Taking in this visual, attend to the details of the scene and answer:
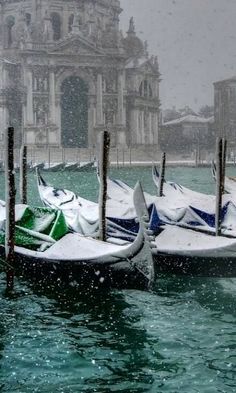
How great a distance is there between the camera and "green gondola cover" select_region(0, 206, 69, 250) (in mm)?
8359

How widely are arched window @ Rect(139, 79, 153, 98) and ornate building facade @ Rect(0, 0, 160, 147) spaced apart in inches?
3.0

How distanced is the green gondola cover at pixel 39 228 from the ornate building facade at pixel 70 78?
3186 centimetres

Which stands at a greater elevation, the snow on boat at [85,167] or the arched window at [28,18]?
the arched window at [28,18]

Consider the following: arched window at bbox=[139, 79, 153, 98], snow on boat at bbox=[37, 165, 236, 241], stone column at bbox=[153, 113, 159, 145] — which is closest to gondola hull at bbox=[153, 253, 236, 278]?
snow on boat at bbox=[37, 165, 236, 241]

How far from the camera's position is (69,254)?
7402 mm

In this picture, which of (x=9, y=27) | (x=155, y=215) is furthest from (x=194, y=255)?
(x=9, y=27)

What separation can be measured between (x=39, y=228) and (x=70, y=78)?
113ft

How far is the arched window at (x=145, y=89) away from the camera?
45.5 meters

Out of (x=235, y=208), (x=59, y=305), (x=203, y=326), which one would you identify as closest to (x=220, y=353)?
(x=203, y=326)

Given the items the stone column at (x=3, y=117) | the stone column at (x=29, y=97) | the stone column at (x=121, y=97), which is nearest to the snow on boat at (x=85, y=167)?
the stone column at (x=29, y=97)

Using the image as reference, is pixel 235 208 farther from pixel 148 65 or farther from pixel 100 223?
pixel 148 65

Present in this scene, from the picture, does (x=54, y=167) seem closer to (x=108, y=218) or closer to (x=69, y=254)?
(x=108, y=218)

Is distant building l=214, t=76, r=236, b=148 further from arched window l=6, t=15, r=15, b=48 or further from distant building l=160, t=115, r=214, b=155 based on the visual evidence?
arched window l=6, t=15, r=15, b=48

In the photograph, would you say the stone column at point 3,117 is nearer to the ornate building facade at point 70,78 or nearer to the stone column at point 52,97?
the ornate building facade at point 70,78
